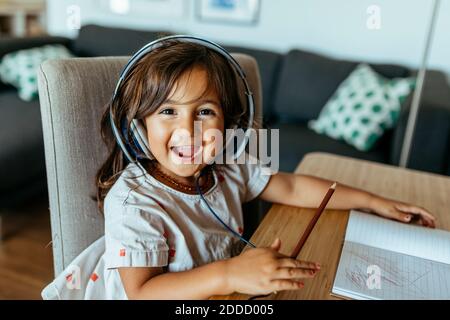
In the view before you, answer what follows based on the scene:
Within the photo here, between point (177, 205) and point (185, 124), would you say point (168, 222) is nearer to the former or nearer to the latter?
point (177, 205)

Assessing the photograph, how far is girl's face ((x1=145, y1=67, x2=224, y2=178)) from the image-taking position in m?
0.73

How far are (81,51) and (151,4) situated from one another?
0.52 m

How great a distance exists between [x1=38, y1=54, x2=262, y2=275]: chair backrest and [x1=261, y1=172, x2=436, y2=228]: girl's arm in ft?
1.18

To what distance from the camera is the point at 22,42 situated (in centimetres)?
242

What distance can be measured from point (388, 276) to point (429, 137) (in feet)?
4.09

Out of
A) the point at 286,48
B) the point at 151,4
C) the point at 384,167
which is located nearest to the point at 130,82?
the point at 384,167

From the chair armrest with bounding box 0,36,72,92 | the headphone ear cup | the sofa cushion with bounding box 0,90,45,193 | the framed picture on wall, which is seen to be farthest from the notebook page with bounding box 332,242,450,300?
the chair armrest with bounding box 0,36,72,92

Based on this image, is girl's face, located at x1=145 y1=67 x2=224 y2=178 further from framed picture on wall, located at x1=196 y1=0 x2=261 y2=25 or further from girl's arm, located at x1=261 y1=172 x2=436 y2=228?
framed picture on wall, located at x1=196 y1=0 x2=261 y2=25

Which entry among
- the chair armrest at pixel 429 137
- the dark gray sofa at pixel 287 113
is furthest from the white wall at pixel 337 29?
the chair armrest at pixel 429 137

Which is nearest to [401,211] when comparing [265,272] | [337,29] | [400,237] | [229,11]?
[400,237]

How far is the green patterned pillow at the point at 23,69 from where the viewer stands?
2.19 meters

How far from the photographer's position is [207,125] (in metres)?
0.76

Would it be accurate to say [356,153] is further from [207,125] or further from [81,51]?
[81,51]
